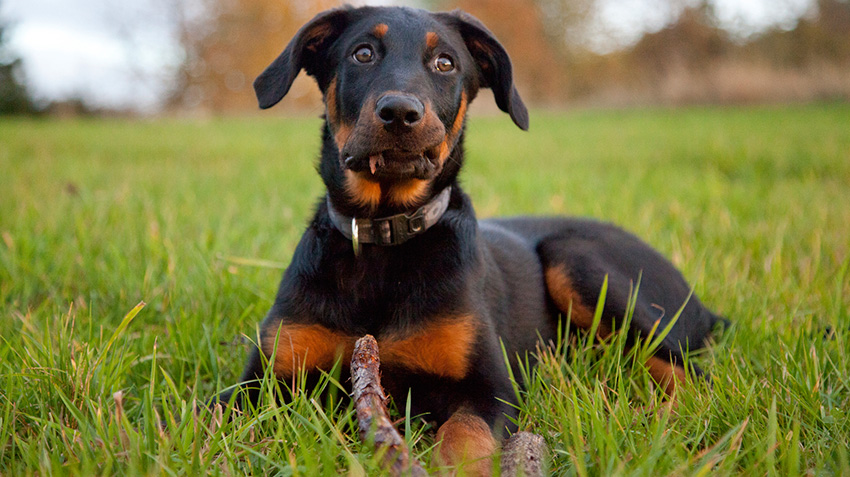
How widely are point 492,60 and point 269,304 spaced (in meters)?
1.64

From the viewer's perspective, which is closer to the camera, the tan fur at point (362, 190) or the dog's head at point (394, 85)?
the dog's head at point (394, 85)

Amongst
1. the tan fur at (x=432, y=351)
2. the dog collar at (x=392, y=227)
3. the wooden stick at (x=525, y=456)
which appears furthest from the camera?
the dog collar at (x=392, y=227)

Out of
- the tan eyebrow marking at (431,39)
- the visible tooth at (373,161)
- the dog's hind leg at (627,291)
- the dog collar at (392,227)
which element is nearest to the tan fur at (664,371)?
the dog's hind leg at (627,291)

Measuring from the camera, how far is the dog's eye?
A: 2.54m

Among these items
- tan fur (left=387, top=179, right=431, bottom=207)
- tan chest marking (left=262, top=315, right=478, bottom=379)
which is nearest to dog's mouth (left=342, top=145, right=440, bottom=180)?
tan fur (left=387, top=179, right=431, bottom=207)

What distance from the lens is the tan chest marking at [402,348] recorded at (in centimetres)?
222

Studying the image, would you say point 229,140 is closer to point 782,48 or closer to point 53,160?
point 53,160

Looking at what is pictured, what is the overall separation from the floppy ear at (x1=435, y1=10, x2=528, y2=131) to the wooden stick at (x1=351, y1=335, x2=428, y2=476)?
1246mm

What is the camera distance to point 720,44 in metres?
29.7

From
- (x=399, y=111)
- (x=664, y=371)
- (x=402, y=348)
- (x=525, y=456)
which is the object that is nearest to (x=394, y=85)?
(x=399, y=111)

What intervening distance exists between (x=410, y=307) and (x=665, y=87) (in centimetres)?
2628

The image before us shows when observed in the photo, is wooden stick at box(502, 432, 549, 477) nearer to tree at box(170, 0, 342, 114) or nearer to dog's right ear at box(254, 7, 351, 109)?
dog's right ear at box(254, 7, 351, 109)

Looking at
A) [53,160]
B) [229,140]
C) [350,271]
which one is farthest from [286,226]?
[229,140]

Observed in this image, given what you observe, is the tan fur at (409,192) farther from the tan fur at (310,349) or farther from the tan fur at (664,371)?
the tan fur at (664,371)
